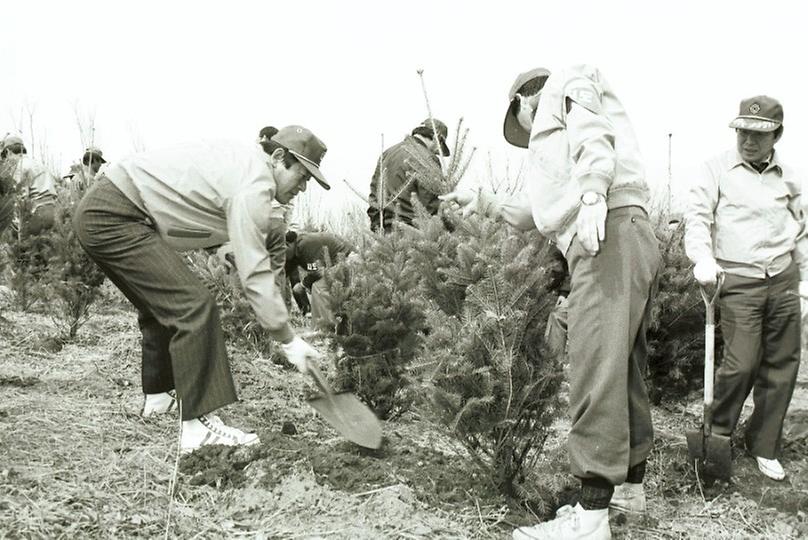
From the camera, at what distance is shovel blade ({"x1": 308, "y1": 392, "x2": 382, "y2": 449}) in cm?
403

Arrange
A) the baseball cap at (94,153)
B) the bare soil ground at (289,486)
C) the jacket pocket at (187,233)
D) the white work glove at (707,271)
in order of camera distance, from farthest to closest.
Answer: the baseball cap at (94,153)
the white work glove at (707,271)
the jacket pocket at (187,233)
the bare soil ground at (289,486)

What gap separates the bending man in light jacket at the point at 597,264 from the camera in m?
3.09

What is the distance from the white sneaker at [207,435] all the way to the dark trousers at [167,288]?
0.08 meters

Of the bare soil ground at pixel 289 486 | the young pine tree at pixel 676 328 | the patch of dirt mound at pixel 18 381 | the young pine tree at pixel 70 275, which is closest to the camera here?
the bare soil ground at pixel 289 486

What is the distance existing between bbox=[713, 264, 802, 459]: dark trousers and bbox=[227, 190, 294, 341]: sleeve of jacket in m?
2.76

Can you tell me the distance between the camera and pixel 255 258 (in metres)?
3.79

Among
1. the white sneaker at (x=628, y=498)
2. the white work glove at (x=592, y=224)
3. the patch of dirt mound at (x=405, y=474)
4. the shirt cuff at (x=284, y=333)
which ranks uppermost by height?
the white work glove at (x=592, y=224)

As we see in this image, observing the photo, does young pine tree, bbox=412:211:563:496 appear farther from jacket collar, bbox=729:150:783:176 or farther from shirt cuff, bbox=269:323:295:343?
jacket collar, bbox=729:150:783:176

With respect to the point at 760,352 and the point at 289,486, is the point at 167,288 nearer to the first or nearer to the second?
the point at 289,486


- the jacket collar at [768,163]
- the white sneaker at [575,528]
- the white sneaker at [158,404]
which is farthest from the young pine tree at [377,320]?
the jacket collar at [768,163]

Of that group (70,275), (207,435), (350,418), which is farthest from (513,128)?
(70,275)

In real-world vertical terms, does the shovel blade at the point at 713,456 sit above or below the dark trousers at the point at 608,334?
below

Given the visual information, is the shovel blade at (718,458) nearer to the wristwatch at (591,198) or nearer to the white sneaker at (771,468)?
the white sneaker at (771,468)

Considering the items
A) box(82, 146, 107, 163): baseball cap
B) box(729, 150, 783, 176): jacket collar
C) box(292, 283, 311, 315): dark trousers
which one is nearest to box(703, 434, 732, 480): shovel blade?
box(729, 150, 783, 176): jacket collar
